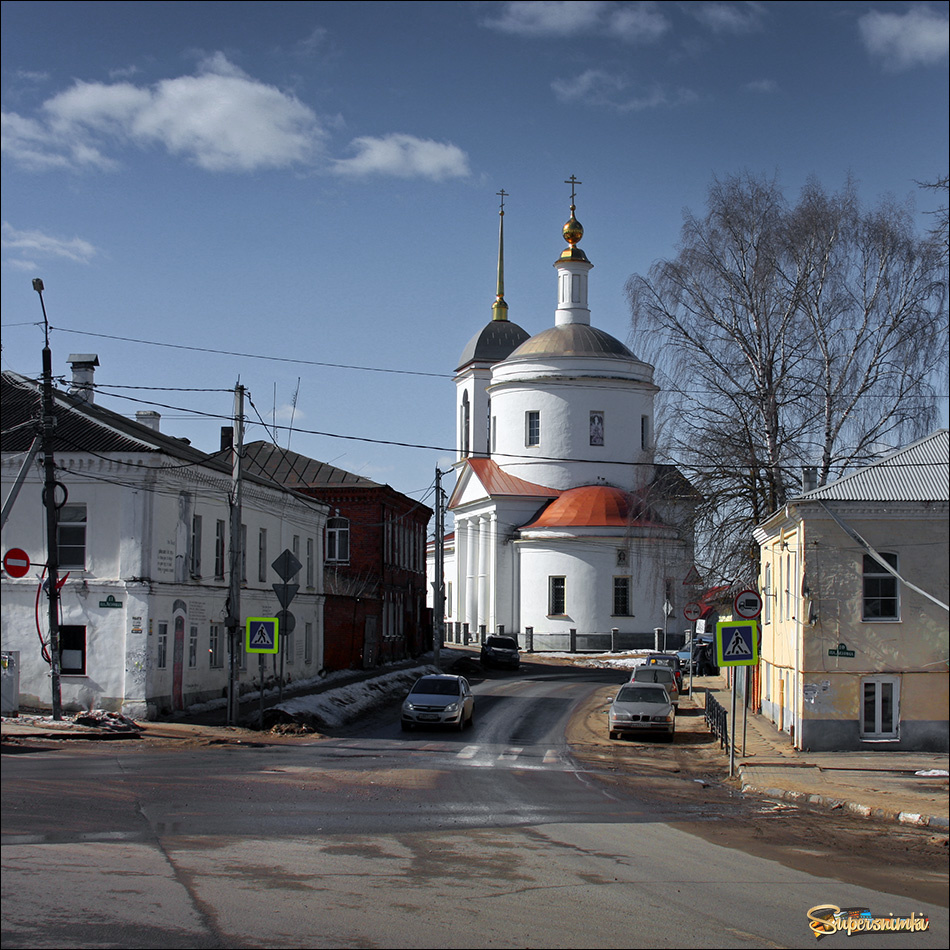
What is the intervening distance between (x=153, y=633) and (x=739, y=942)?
18.7m

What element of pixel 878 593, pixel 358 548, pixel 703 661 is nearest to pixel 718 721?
pixel 878 593

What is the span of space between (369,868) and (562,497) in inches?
2252

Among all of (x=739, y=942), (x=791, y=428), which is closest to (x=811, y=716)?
(x=791, y=428)

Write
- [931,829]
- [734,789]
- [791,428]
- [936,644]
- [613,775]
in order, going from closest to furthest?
[931,829], [936,644], [734,789], [613,775], [791,428]

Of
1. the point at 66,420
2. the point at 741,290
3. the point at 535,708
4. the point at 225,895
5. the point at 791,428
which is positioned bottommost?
the point at 535,708

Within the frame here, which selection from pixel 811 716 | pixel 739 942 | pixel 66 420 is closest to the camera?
pixel 739 942

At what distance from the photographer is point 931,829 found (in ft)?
43.0

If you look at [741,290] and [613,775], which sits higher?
[741,290]

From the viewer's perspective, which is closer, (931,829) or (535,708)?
(931,829)

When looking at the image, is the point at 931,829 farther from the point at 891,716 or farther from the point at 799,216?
the point at 799,216

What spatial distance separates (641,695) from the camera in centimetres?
2616

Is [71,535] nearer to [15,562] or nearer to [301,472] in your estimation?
[15,562]

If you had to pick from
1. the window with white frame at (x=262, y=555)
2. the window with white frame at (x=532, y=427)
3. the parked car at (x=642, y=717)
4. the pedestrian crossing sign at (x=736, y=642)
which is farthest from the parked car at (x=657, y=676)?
the window with white frame at (x=532, y=427)

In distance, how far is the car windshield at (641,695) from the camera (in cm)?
2583
